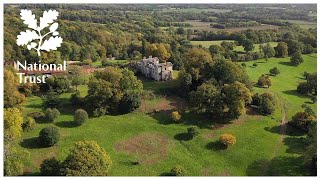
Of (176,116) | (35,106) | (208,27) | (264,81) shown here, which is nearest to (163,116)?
(176,116)

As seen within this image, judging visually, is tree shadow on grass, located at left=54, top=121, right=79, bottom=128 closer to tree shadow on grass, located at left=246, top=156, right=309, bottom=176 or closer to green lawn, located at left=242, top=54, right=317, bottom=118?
tree shadow on grass, located at left=246, top=156, right=309, bottom=176

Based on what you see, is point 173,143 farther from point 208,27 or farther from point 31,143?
point 208,27

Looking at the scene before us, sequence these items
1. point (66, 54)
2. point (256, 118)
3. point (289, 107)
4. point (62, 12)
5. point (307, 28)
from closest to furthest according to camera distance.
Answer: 1. point (256, 118)
2. point (289, 107)
3. point (66, 54)
4. point (307, 28)
5. point (62, 12)

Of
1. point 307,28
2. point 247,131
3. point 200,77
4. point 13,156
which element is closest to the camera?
point 13,156

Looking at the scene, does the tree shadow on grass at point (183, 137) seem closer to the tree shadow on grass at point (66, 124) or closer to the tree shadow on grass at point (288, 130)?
the tree shadow on grass at point (288, 130)

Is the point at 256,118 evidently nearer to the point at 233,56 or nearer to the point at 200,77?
the point at 200,77

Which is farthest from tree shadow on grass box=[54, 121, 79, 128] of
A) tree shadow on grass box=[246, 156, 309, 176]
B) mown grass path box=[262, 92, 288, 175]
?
mown grass path box=[262, 92, 288, 175]

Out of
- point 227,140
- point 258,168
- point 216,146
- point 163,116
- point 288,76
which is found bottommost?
point 258,168

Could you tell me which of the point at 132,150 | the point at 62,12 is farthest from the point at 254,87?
the point at 62,12
